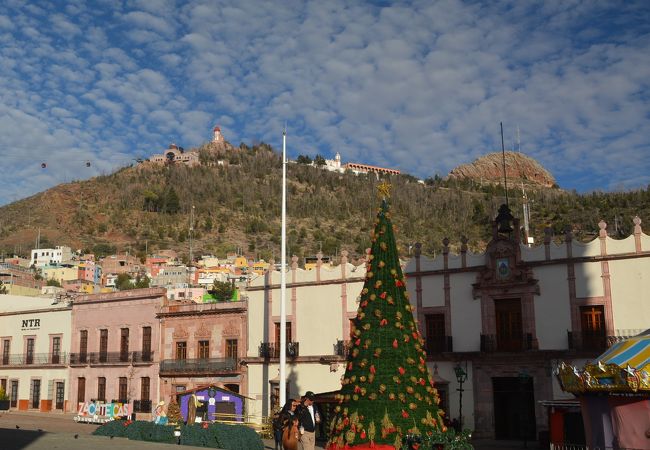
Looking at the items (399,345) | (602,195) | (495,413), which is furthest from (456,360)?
(602,195)

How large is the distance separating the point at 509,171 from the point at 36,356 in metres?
107

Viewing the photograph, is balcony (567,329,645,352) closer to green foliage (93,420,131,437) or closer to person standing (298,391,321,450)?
person standing (298,391,321,450)

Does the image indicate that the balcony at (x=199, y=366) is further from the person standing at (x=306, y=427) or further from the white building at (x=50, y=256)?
the white building at (x=50, y=256)

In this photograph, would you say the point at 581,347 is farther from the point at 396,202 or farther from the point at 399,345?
the point at 396,202

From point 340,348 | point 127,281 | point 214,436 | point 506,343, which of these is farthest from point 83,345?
point 127,281

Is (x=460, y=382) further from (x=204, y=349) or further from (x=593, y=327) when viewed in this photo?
(x=204, y=349)

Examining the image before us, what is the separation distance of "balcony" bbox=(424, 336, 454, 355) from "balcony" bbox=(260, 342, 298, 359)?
674cm

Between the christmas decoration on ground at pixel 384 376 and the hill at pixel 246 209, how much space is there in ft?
220

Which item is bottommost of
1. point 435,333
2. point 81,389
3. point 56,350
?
point 81,389

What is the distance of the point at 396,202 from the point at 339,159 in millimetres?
51304

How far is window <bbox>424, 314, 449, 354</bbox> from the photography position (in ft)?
104

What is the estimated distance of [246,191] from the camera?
12838 cm

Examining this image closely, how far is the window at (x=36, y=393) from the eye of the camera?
45147mm

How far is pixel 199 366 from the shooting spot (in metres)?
38.1
